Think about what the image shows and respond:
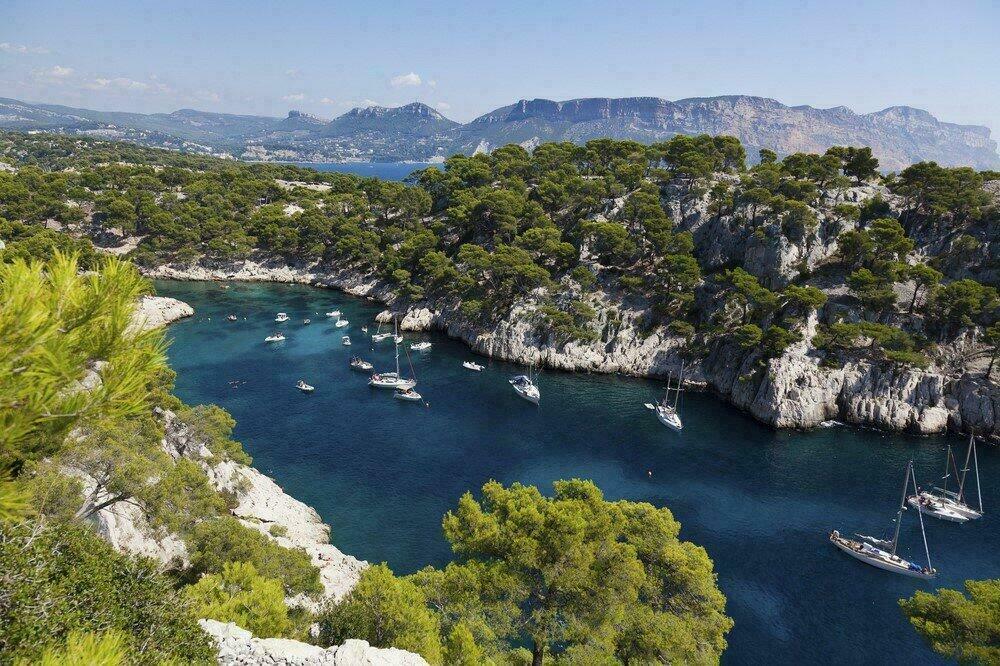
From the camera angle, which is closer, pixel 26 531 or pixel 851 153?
pixel 26 531

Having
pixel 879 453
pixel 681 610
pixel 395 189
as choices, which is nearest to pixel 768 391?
pixel 879 453

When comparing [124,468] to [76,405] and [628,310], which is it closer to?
[76,405]

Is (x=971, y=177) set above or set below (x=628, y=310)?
above

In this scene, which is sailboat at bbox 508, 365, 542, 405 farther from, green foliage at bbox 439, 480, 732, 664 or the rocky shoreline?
green foliage at bbox 439, 480, 732, 664

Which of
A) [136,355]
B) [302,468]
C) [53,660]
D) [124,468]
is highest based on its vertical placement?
[136,355]

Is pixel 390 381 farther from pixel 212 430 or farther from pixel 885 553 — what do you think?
pixel 885 553

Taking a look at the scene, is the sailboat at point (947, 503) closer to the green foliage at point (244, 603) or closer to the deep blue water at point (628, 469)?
the deep blue water at point (628, 469)

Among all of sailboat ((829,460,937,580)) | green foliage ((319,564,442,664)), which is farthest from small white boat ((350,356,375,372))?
sailboat ((829,460,937,580))

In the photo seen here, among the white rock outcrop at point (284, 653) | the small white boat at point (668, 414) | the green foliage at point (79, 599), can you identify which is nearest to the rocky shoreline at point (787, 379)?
the small white boat at point (668, 414)
